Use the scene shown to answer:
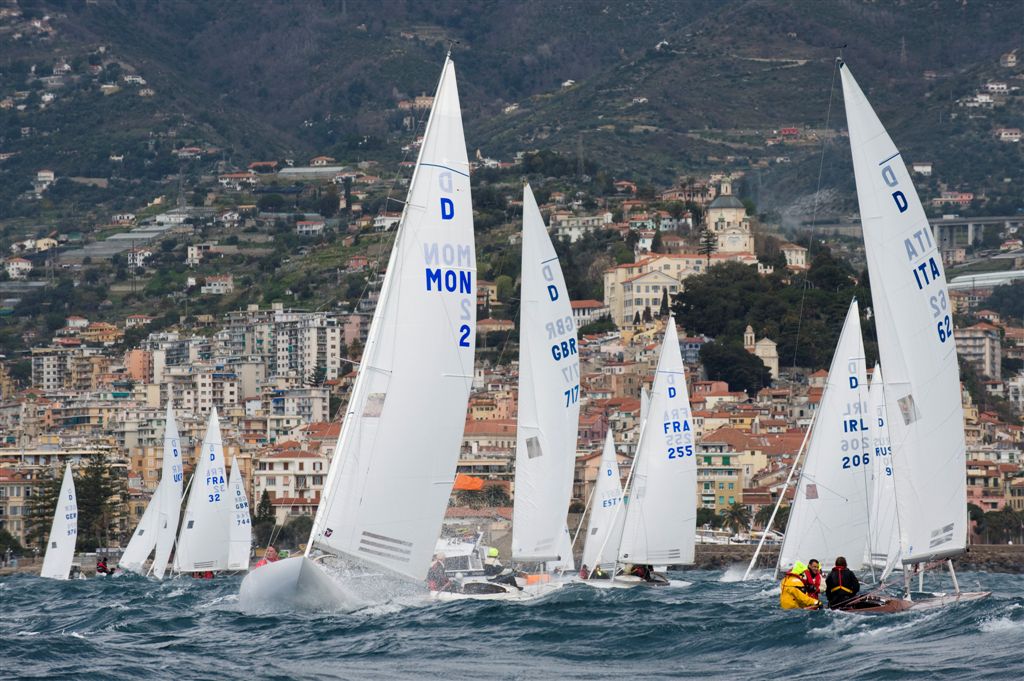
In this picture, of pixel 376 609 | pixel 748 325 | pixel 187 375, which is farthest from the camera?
pixel 187 375

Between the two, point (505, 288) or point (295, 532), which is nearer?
point (295, 532)

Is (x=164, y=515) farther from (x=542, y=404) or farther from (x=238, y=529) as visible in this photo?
(x=542, y=404)

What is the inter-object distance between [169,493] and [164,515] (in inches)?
28.6

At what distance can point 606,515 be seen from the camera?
39.4 meters

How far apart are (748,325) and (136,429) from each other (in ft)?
124

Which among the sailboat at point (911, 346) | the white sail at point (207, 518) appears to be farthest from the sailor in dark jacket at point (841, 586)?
the white sail at point (207, 518)

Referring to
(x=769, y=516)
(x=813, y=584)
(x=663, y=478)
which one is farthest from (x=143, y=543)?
(x=769, y=516)

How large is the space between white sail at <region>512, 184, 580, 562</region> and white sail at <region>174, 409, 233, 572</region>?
63.2 ft

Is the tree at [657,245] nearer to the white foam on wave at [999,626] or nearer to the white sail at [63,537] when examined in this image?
the white sail at [63,537]

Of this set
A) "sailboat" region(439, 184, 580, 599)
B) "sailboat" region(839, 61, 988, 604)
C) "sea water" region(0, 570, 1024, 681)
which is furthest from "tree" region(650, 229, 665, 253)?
"sailboat" region(839, 61, 988, 604)

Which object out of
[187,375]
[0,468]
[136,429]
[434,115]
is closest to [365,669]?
[434,115]

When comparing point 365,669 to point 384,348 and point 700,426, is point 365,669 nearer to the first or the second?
point 384,348

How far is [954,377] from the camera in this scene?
23.0m

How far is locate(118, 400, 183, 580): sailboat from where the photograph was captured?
165ft
